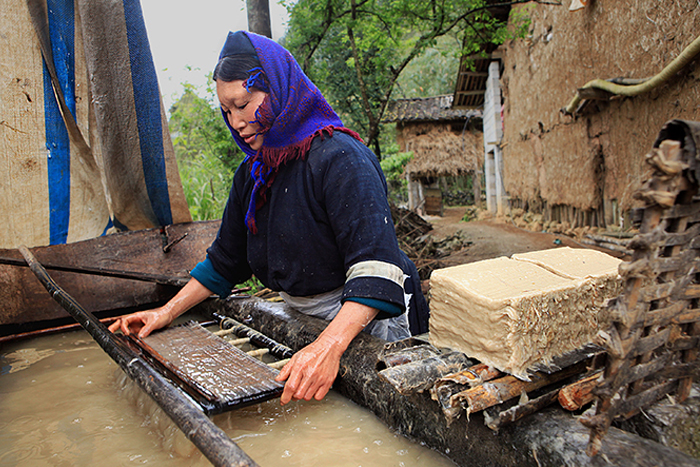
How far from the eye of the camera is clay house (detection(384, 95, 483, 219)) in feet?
53.4

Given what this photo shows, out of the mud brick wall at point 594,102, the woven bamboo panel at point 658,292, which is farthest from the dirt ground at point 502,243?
the woven bamboo panel at point 658,292

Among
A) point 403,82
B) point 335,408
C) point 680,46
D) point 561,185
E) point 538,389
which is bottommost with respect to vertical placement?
point 335,408

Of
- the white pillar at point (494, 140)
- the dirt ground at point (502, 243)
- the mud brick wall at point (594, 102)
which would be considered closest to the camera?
the mud brick wall at point (594, 102)

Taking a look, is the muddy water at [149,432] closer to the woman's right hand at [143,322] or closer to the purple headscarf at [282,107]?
the woman's right hand at [143,322]

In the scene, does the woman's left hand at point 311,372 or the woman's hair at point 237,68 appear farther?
the woman's hair at point 237,68

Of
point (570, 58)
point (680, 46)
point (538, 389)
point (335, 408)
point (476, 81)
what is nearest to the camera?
point (538, 389)

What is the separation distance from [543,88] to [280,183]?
697cm

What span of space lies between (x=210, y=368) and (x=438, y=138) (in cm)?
1583

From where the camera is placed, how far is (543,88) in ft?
24.7

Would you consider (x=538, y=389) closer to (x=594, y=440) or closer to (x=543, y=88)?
(x=594, y=440)

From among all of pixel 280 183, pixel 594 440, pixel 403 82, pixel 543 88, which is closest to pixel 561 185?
pixel 543 88

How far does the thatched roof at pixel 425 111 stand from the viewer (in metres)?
15.8

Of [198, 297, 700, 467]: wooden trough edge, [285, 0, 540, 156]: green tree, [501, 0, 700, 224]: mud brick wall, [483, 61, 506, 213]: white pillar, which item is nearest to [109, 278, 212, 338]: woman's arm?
[198, 297, 700, 467]: wooden trough edge

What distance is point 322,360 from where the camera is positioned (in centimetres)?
150
